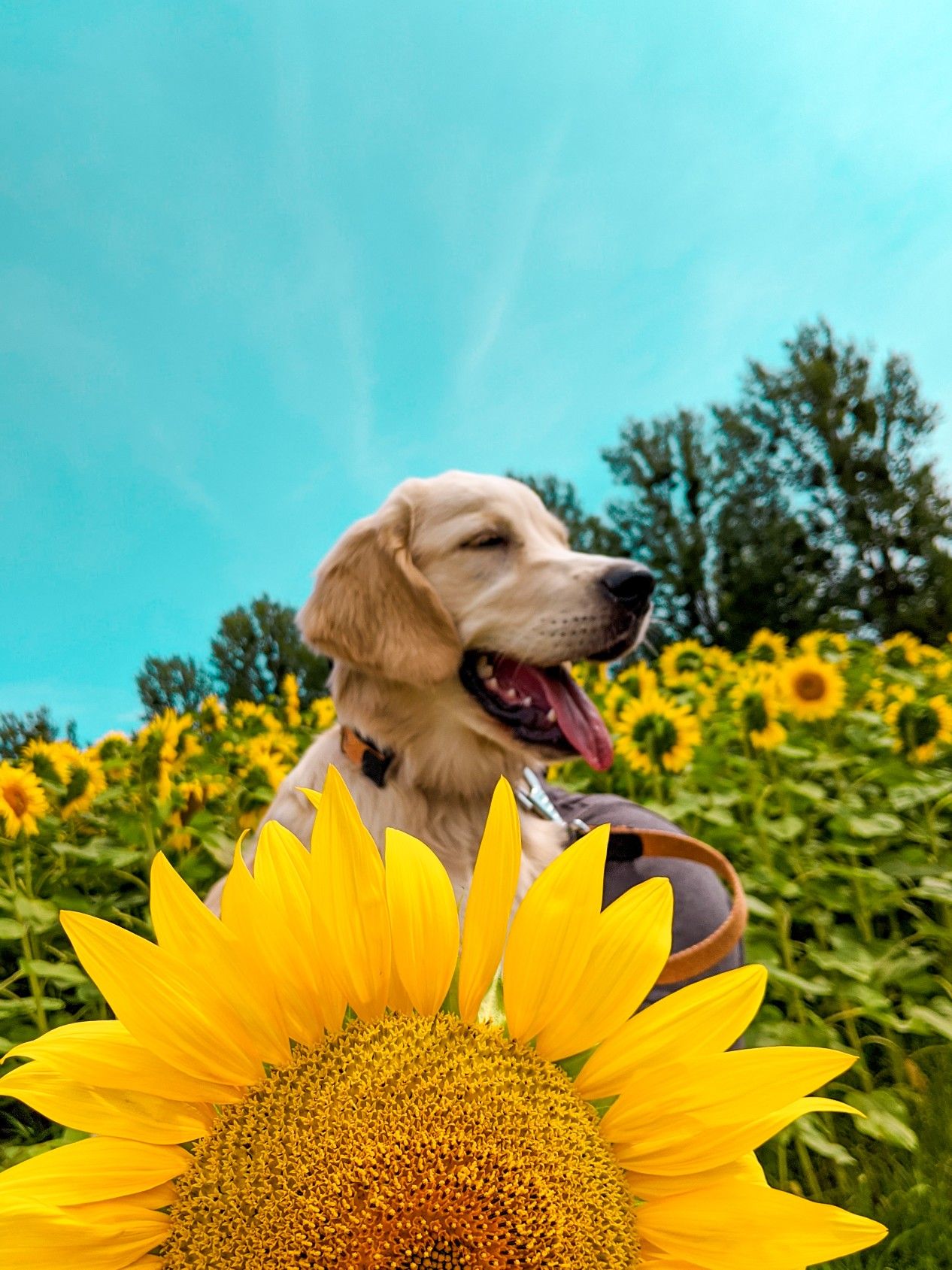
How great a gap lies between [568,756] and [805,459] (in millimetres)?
32741

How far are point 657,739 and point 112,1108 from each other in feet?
9.91

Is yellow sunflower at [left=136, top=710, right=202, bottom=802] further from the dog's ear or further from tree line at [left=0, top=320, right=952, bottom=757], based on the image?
tree line at [left=0, top=320, right=952, bottom=757]

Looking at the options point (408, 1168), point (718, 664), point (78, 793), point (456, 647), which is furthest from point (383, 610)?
point (718, 664)

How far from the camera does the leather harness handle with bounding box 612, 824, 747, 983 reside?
41.3 inches

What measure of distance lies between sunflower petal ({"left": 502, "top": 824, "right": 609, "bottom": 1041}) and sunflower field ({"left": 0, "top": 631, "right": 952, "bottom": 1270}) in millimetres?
1583

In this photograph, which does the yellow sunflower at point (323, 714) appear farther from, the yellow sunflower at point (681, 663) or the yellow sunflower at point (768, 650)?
the yellow sunflower at point (768, 650)

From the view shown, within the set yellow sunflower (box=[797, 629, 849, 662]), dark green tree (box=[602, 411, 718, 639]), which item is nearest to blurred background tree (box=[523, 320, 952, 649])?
dark green tree (box=[602, 411, 718, 639])

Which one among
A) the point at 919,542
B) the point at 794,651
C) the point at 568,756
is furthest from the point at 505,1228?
the point at 919,542

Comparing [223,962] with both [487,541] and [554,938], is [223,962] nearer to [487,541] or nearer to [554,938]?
[554,938]

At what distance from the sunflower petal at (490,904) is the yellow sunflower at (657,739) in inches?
116

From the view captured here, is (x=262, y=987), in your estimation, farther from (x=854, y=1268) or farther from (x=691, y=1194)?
(x=854, y=1268)

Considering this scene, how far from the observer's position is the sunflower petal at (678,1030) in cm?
46

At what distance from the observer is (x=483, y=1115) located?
411 mm

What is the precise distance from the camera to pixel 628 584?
2.83m
